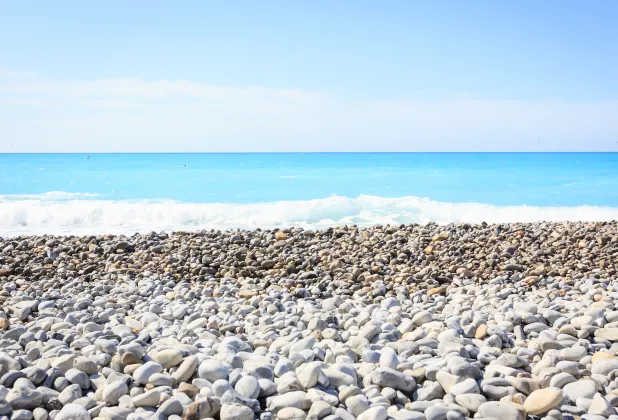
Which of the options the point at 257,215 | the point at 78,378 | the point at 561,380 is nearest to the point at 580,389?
the point at 561,380

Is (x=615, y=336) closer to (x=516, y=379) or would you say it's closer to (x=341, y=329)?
(x=516, y=379)

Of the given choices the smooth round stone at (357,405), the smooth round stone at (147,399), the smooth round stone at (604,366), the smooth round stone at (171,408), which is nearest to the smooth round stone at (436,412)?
the smooth round stone at (357,405)

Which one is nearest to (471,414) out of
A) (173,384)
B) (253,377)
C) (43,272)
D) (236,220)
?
(253,377)

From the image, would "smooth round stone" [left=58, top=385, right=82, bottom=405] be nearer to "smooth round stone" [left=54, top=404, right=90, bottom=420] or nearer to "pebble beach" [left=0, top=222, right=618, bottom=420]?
"pebble beach" [left=0, top=222, right=618, bottom=420]

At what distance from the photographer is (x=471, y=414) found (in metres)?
2.27

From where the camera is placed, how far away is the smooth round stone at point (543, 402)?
226 centimetres

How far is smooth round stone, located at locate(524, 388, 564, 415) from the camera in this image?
226cm

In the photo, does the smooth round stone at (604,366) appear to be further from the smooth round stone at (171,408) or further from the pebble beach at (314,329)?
the smooth round stone at (171,408)

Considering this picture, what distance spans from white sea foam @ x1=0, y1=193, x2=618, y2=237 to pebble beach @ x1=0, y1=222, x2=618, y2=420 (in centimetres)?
692

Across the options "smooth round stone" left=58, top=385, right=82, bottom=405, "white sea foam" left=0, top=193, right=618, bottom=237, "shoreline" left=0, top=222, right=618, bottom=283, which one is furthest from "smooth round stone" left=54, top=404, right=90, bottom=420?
"white sea foam" left=0, top=193, right=618, bottom=237

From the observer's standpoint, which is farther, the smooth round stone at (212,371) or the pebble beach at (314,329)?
the smooth round stone at (212,371)

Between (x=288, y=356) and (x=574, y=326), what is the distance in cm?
176

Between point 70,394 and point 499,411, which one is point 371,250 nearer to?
point 499,411

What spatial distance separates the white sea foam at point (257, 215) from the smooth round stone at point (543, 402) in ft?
34.5
